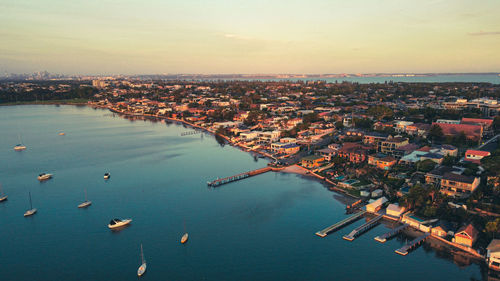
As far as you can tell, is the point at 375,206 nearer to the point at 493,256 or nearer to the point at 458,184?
the point at 458,184

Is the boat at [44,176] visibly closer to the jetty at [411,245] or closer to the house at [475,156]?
the jetty at [411,245]

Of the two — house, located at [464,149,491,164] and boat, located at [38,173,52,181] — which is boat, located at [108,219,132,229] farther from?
house, located at [464,149,491,164]

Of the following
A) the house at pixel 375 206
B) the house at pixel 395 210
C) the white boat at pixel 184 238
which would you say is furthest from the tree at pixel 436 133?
the white boat at pixel 184 238

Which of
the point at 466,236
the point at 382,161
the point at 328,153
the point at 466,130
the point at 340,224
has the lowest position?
the point at 340,224

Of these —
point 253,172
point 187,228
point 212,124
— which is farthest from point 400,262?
point 212,124

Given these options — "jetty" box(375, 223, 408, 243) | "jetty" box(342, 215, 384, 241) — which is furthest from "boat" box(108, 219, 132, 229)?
"jetty" box(375, 223, 408, 243)

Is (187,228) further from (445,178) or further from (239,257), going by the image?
(445,178)

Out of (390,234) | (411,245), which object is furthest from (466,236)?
(390,234)
